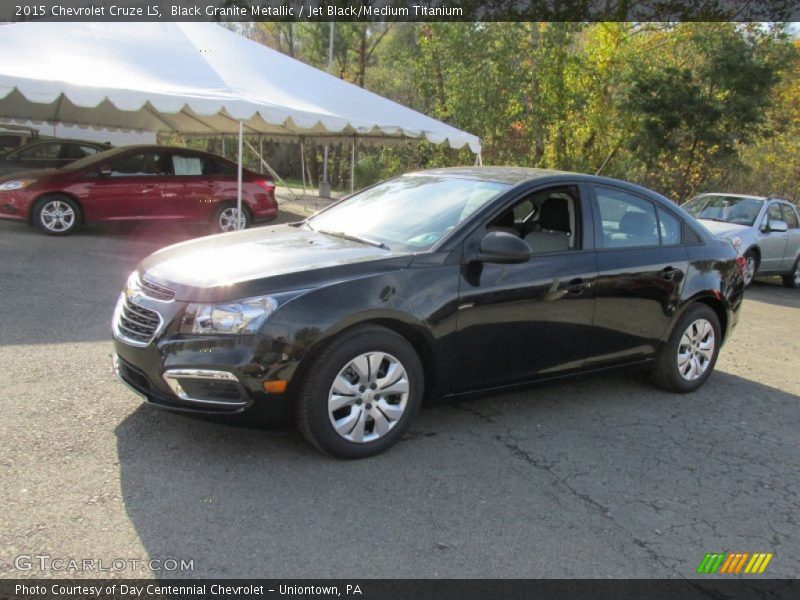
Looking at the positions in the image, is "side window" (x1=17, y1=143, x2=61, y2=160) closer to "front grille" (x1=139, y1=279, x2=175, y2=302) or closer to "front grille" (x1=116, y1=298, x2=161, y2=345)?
"front grille" (x1=116, y1=298, x2=161, y2=345)

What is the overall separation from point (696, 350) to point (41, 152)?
14.0 meters

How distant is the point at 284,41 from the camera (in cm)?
3353

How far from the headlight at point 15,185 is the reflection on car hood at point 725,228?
35.7 ft

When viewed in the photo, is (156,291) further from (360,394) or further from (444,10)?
(444,10)

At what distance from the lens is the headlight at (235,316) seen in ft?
11.4

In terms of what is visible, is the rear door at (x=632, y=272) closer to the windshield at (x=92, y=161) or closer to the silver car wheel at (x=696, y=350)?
the silver car wheel at (x=696, y=350)

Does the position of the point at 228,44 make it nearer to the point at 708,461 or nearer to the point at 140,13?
the point at 140,13

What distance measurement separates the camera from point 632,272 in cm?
482

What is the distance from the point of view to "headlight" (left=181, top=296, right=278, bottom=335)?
3.47 metres

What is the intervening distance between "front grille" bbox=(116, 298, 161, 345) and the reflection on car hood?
32.0 feet

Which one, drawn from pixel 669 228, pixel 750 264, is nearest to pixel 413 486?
pixel 669 228

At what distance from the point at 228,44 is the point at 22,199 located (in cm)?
468

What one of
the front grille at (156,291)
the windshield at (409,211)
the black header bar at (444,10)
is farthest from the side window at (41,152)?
the front grille at (156,291)

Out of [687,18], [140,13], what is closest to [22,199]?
A: [140,13]
